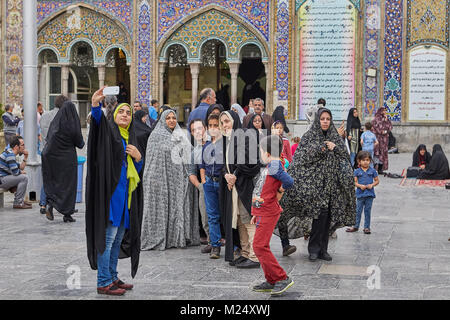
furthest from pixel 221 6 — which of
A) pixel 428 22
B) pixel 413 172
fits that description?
pixel 413 172

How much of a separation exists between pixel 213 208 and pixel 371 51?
12.8 meters

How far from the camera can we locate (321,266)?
6.38 meters

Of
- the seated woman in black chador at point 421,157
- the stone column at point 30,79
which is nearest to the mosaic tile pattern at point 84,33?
the seated woman in black chador at point 421,157

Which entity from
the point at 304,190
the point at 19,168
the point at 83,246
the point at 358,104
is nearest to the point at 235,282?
the point at 304,190

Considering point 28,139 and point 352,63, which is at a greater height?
point 352,63

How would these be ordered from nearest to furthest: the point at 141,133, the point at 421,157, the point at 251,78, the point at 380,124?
the point at 141,133 < the point at 421,157 < the point at 380,124 < the point at 251,78

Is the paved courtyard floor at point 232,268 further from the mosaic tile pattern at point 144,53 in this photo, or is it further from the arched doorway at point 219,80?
the arched doorway at point 219,80

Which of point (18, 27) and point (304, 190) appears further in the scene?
point (18, 27)

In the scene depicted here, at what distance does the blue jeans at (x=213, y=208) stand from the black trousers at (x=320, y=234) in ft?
2.81

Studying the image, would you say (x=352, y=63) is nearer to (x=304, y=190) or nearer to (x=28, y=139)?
(x=28, y=139)

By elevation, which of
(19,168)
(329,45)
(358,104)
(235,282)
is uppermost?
(329,45)

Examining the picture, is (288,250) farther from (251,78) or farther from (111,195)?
(251,78)

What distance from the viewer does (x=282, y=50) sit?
63.2ft

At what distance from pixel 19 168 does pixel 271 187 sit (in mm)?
5620
